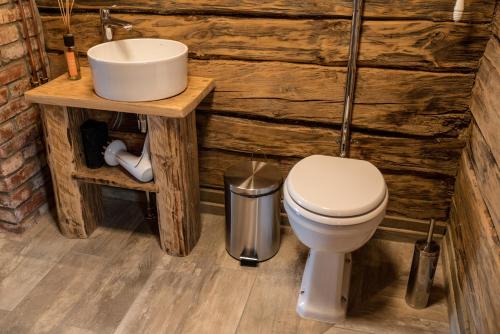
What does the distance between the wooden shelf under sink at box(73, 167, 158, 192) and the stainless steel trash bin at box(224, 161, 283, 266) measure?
35 cm

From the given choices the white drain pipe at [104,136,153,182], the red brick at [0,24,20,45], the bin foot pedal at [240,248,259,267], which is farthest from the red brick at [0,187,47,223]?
the bin foot pedal at [240,248,259,267]

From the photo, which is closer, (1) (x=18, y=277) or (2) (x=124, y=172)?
(1) (x=18, y=277)

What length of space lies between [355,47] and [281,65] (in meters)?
0.32

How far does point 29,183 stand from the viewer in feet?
7.19

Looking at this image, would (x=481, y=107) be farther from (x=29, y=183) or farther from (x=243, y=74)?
(x=29, y=183)

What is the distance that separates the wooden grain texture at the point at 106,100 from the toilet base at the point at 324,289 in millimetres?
737

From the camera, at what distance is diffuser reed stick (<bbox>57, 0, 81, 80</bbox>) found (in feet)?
6.18

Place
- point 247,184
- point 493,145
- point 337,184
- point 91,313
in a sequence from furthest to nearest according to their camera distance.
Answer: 1. point 247,184
2. point 91,313
3. point 337,184
4. point 493,145

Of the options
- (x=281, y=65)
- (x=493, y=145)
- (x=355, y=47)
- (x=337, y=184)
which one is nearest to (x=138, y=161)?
(x=281, y=65)

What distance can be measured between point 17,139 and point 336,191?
1.49 meters

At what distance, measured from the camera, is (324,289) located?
1.69m

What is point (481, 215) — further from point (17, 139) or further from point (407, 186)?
point (17, 139)

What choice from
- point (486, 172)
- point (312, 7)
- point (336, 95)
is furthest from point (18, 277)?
point (486, 172)

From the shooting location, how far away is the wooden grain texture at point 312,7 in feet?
5.47
